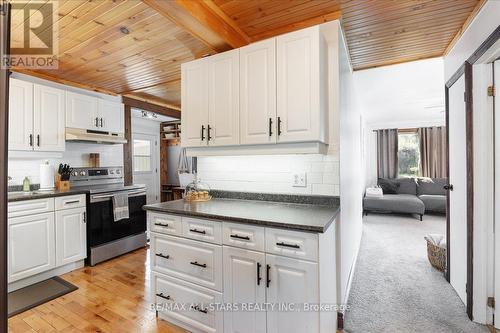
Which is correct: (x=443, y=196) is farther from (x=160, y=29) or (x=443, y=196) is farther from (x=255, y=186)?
(x=160, y=29)

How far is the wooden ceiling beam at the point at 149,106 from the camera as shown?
4.35 meters

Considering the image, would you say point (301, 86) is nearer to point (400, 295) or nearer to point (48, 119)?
point (400, 295)

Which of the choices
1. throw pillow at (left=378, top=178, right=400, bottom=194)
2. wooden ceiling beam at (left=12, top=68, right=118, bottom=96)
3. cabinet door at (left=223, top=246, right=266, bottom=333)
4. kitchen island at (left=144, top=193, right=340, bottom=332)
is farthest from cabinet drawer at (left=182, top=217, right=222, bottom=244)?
throw pillow at (left=378, top=178, right=400, bottom=194)

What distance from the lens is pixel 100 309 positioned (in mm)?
2270

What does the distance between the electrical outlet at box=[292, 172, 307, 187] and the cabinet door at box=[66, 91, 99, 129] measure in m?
3.05

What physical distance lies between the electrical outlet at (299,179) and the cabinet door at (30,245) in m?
2.71

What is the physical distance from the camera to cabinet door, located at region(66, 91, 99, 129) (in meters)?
3.34

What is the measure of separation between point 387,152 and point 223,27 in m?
6.49

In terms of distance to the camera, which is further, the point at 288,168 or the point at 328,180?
the point at 288,168

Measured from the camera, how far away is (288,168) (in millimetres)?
2281

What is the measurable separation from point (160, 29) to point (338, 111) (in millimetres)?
1756

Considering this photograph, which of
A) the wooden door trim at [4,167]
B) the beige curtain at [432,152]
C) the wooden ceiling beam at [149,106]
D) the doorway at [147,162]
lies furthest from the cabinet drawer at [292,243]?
the beige curtain at [432,152]

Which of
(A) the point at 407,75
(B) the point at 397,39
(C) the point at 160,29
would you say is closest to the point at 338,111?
(B) the point at 397,39

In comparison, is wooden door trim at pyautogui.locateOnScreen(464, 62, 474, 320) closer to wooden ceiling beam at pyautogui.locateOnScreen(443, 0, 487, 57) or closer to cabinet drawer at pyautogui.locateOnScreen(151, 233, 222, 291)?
wooden ceiling beam at pyautogui.locateOnScreen(443, 0, 487, 57)
